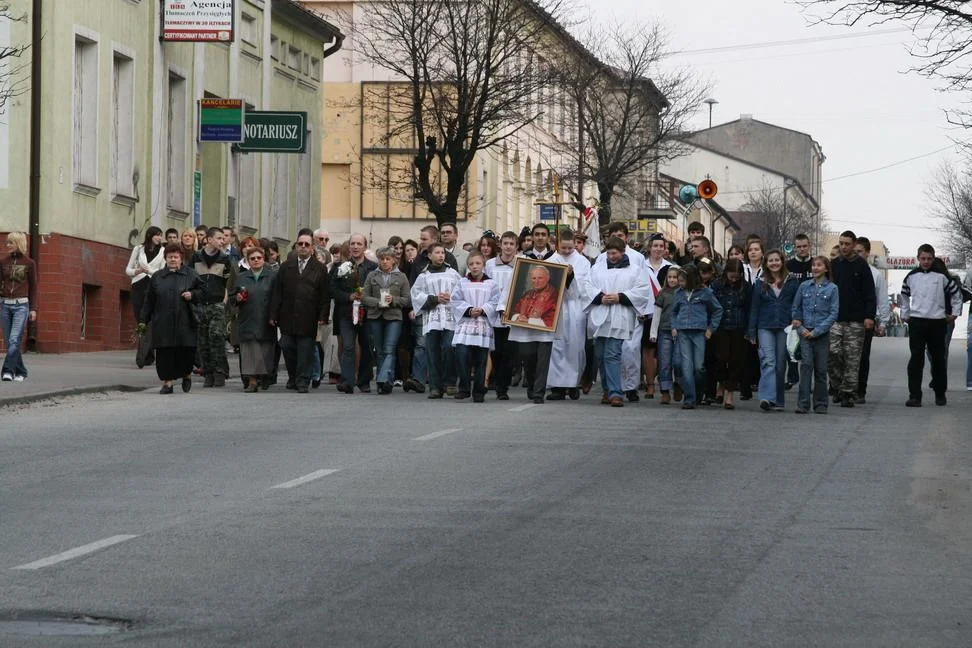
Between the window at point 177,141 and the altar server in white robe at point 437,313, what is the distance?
1645 cm

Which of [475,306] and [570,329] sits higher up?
[475,306]

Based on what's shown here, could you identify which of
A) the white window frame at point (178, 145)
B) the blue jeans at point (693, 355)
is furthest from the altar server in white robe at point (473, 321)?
the white window frame at point (178, 145)

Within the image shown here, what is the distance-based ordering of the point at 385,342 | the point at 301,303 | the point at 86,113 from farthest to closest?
the point at 86,113 → the point at 385,342 → the point at 301,303

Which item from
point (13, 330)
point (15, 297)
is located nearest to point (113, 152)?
point (15, 297)

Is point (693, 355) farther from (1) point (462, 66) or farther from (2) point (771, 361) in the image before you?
(1) point (462, 66)

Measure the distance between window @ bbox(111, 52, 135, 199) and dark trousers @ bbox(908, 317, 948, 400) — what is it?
16.1 meters

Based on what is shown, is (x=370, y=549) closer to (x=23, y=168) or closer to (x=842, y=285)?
(x=842, y=285)

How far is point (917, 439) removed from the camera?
54.8 ft

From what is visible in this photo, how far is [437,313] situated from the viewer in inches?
830

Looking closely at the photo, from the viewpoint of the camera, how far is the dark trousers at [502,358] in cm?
2095

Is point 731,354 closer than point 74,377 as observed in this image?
Yes

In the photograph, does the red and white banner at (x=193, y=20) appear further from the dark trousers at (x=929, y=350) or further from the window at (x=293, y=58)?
the dark trousers at (x=929, y=350)

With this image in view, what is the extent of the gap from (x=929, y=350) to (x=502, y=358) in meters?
5.02

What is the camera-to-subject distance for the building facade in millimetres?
29594
